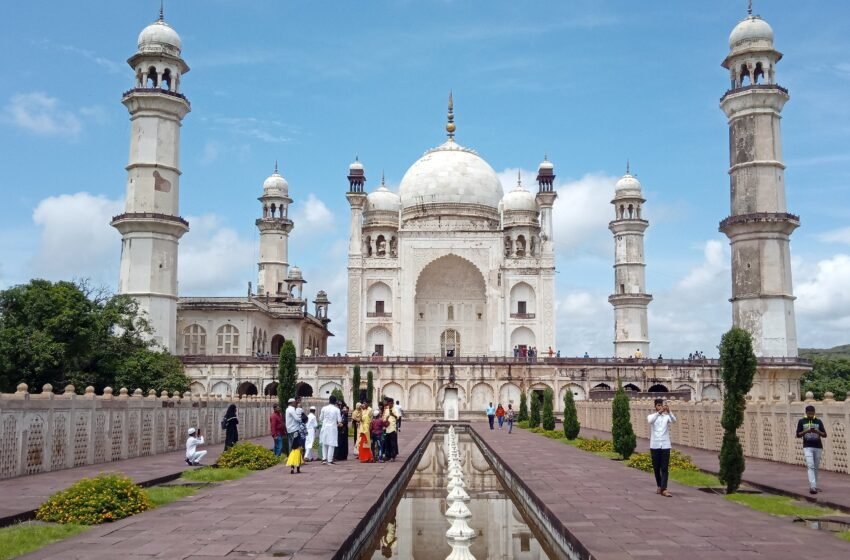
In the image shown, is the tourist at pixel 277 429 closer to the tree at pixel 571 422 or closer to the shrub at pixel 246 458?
the shrub at pixel 246 458

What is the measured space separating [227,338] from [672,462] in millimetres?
31419

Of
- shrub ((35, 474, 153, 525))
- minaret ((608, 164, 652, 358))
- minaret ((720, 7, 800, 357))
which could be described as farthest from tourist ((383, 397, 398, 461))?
minaret ((608, 164, 652, 358))

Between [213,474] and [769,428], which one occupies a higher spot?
[769,428]

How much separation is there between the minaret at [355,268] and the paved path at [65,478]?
1014 inches

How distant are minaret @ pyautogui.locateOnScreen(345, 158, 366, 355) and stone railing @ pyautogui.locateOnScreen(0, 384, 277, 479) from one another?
893 inches

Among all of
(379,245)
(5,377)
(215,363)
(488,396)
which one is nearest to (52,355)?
(5,377)

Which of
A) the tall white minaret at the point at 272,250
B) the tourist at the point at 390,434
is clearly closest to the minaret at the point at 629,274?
the tall white minaret at the point at 272,250

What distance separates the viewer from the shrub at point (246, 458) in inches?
541

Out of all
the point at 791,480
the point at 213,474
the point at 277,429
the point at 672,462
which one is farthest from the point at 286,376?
the point at 791,480

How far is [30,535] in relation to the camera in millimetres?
7133

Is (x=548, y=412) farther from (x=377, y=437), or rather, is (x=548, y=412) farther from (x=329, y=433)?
(x=329, y=433)

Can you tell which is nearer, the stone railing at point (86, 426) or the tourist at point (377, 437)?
the stone railing at point (86, 426)

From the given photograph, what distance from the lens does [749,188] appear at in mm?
36219

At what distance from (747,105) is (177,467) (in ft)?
101
